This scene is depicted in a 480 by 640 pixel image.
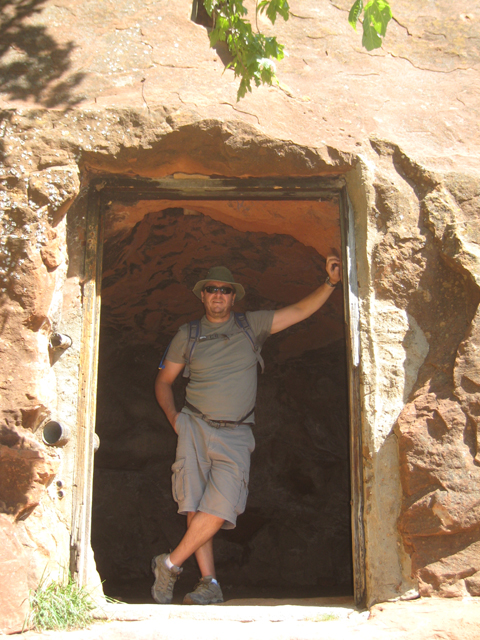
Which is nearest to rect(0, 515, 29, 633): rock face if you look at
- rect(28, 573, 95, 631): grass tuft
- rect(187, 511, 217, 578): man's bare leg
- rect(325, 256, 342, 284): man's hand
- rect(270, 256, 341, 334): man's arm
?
rect(28, 573, 95, 631): grass tuft

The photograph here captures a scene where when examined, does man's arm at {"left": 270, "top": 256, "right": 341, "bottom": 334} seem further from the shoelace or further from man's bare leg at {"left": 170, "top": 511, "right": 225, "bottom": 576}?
the shoelace

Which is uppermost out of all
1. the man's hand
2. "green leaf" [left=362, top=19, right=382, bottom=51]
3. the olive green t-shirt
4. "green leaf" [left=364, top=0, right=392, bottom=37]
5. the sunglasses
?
"green leaf" [left=364, top=0, right=392, bottom=37]

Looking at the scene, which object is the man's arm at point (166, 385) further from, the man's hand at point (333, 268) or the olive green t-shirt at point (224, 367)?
the man's hand at point (333, 268)

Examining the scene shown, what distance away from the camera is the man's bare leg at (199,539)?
353 centimetres

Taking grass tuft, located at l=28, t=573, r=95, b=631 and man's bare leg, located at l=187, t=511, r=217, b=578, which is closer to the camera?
grass tuft, located at l=28, t=573, r=95, b=631

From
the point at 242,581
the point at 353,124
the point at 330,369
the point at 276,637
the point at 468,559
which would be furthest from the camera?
the point at 330,369

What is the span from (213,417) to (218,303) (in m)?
0.68

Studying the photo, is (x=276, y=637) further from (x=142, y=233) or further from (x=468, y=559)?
(x=142, y=233)

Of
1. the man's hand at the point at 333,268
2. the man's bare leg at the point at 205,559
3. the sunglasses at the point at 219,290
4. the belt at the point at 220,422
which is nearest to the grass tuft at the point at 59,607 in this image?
the man's bare leg at the point at 205,559

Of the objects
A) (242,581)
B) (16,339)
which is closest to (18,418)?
(16,339)

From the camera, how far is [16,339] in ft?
10.0

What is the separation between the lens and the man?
356cm

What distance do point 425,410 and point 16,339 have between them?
1.86m

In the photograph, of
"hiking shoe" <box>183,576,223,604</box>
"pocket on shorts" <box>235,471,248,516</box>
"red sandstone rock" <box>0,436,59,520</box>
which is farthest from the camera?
"pocket on shorts" <box>235,471,248,516</box>
